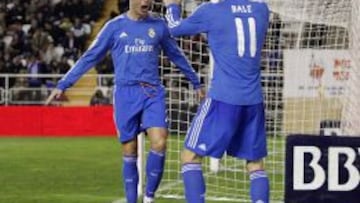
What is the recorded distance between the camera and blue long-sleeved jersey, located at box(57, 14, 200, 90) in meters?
10.1

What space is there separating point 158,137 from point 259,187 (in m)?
1.98

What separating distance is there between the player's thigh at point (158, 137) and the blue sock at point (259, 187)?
6.14 ft

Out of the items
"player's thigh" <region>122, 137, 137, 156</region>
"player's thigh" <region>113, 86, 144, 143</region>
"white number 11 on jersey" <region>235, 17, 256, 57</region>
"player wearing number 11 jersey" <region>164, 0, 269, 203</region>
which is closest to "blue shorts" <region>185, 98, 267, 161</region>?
"player wearing number 11 jersey" <region>164, 0, 269, 203</region>

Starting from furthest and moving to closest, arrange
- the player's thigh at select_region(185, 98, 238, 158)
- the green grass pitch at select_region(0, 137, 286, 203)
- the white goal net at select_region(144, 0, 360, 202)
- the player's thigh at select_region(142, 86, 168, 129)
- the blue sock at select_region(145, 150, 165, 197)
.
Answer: the white goal net at select_region(144, 0, 360, 202)
the green grass pitch at select_region(0, 137, 286, 203)
the blue sock at select_region(145, 150, 165, 197)
the player's thigh at select_region(142, 86, 168, 129)
the player's thigh at select_region(185, 98, 238, 158)

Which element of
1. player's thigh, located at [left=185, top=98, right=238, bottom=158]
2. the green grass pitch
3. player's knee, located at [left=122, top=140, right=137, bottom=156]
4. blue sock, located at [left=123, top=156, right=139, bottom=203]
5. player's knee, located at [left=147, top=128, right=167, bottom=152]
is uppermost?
player's thigh, located at [left=185, top=98, right=238, bottom=158]

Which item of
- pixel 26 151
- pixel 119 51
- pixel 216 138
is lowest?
pixel 26 151

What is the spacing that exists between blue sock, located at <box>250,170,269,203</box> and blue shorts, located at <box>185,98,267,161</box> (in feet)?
0.48

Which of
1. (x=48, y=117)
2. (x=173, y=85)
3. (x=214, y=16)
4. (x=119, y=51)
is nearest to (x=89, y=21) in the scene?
(x=48, y=117)

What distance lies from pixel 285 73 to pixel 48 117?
970 centimetres

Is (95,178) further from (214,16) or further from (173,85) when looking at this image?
(214,16)

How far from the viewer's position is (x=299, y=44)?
16031mm

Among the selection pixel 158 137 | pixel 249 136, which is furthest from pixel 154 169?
pixel 249 136

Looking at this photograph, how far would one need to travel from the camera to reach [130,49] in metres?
10.1

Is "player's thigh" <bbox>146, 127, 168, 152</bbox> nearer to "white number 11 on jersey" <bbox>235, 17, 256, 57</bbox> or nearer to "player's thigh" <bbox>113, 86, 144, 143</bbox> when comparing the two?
"player's thigh" <bbox>113, 86, 144, 143</bbox>
